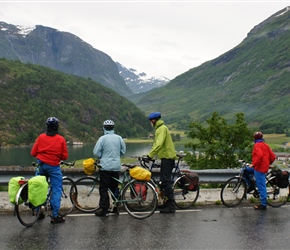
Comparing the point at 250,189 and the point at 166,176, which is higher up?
the point at 166,176

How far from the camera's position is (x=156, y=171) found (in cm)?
973

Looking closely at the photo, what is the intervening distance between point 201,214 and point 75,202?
277 cm

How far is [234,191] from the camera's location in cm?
977

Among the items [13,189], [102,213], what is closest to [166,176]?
[102,213]

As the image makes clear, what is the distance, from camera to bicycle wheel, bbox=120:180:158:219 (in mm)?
8492

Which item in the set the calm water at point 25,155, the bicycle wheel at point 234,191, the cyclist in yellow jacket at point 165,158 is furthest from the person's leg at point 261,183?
the calm water at point 25,155

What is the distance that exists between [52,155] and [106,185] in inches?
53.8

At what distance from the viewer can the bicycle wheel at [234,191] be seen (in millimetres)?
9727

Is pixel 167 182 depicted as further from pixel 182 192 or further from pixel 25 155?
pixel 25 155

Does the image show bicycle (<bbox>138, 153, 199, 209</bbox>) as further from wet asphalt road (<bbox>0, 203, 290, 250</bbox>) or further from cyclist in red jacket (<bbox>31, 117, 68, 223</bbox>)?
cyclist in red jacket (<bbox>31, 117, 68, 223</bbox>)

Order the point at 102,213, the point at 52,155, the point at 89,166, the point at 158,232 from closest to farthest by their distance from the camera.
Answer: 1. the point at 158,232
2. the point at 52,155
3. the point at 102,213
4. the point at 89,166

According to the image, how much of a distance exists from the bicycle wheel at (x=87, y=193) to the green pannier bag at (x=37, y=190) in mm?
1453

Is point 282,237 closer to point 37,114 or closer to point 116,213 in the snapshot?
point 116,213

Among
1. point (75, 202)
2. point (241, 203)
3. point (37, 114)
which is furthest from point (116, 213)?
point (37, 114)
